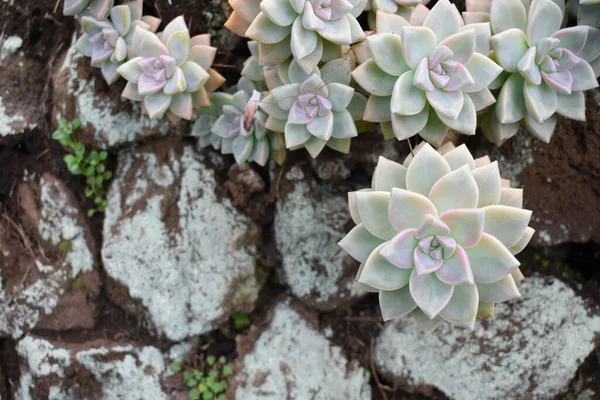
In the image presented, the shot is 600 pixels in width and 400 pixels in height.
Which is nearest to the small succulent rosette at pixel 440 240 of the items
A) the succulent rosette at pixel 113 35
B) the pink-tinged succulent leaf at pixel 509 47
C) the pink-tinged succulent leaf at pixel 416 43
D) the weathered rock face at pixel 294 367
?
the pink-tinged succulent leaf at pixel 416 43

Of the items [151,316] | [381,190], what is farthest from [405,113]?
[151,316]

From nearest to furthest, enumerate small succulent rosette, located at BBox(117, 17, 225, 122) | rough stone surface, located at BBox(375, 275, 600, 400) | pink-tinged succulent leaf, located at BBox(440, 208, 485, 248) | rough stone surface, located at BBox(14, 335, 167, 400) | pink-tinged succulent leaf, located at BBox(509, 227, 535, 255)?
pink-tinged succulent leaf, located at BBox(440, 208, 485, 248)
pink-tinged succulent leaf, located at BBox(509, 227, 535, 255)
small succulent rosette, located at BBox(117, 17, 225, 122)
rough stone surface, located at BBox(375, 275, 600, 400)
rough stone surface, located at BBox(14, 335, 167, 400)

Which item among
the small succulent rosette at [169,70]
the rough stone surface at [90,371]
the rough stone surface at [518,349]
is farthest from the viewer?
the rough stone surface at [90,371]

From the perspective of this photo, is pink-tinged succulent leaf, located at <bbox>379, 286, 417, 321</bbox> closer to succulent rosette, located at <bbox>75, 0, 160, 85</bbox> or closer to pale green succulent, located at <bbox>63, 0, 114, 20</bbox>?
succulent rosette, located at <bbox>75, 0, 160, 85</bbox>

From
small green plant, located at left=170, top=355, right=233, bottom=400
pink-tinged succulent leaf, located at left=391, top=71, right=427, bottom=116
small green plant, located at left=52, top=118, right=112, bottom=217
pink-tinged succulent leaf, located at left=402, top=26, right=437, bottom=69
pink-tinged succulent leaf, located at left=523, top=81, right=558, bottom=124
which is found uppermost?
pink-tinged succulent leaf, located at left=402, top=26, right=437, bottom=69

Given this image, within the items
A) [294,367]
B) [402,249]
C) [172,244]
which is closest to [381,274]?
[402,249]

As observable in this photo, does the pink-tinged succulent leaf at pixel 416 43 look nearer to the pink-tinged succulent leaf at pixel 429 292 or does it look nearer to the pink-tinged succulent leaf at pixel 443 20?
the pink-tinged succulent leaf at pixel 443 20

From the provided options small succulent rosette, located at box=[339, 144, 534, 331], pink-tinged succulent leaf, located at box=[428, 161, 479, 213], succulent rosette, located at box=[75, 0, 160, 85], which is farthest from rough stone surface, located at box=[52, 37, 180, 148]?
pink-tinged succulent leaf, located at box=[428, 161, 479, 213]
